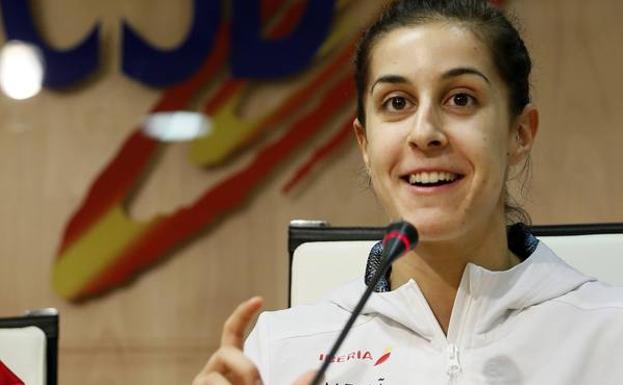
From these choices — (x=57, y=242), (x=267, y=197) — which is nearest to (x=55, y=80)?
(x=57, y=242)

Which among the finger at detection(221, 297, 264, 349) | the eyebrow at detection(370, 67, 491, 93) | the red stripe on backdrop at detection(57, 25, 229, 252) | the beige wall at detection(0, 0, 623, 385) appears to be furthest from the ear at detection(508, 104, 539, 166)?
the red stripe on backdrop at detection(57, 25, 229, 252)

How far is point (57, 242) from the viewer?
8.42 feet

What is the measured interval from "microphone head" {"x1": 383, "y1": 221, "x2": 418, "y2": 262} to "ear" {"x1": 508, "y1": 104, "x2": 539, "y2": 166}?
1.16 feet

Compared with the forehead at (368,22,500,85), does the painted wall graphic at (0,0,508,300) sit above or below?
above

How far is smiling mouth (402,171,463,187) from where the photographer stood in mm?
1193

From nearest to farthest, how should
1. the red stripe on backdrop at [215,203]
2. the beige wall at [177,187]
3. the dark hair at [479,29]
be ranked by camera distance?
the dark hair at [479,29]
the beige wall at [177,187]
the red stripe on backdrop at [215,203]

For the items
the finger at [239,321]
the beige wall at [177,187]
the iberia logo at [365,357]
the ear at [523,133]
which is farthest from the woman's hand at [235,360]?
the beige wall at [177,187]

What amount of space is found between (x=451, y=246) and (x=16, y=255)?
1681 millimetres

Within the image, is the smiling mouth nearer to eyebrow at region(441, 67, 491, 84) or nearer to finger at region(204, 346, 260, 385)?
eyebrow at region(441, 67, 491, 84)

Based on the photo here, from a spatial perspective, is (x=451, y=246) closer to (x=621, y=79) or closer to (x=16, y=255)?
(x=621, y=79)

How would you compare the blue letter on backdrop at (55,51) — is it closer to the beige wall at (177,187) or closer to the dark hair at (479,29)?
the beige wall at (177,187)

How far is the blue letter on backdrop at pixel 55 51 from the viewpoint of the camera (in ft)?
8.45

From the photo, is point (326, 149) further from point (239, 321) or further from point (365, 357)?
point (239, 321)

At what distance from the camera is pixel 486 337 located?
1205 millimetres
